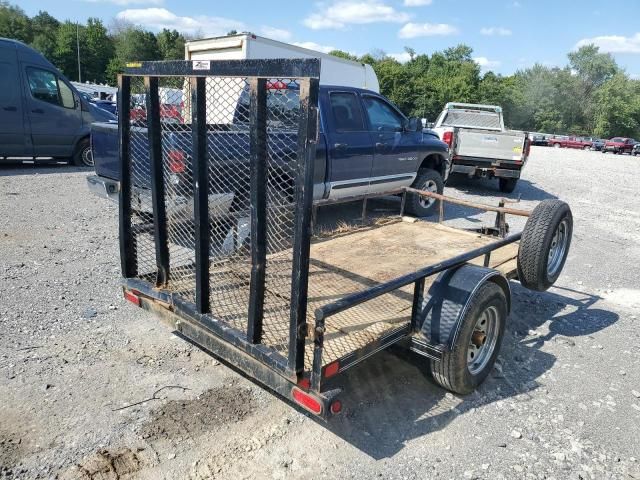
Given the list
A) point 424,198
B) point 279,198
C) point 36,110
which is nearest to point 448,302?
point 279,198

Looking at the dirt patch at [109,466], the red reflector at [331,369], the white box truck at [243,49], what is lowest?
the dirt patch at [109,466]

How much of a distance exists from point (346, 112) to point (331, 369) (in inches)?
205

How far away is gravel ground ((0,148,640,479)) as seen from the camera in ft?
8.84

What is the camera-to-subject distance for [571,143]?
1726 inches

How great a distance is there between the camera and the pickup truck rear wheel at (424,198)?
8156 millimetres

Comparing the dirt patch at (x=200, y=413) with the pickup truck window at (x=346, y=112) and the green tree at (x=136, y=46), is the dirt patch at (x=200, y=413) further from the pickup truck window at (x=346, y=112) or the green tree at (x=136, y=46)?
the green tree at (x=136, y=46)

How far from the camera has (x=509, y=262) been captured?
471 centimetres

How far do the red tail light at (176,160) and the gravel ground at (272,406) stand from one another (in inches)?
54.7

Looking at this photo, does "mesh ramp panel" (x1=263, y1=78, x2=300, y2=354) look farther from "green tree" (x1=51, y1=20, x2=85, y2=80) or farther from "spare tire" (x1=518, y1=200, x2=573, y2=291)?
"green tree" (x1=51, y1=20, x2=85, y2=80)

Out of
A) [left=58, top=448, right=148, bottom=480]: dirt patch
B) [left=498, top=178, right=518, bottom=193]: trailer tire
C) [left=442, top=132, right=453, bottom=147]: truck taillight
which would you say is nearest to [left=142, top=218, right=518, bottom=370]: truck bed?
[left=58, top=448, right=148, bottom=480]: dirt patch

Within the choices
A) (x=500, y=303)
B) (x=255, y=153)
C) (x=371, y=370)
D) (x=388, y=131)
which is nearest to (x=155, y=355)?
(x=371, y=370)

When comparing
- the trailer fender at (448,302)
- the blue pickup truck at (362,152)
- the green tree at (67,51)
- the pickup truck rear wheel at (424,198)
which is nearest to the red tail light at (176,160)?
the blue pickup truck at (362,152)

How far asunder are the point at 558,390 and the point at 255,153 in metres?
2.80

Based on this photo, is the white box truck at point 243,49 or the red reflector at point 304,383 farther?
the white box truck at point 243,49
